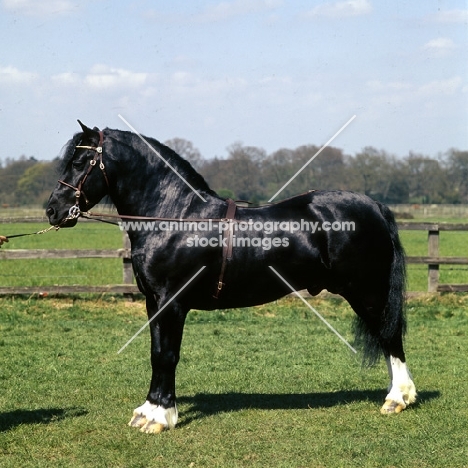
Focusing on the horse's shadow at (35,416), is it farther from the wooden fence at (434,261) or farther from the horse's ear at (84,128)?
the wooden fence at (434,261)

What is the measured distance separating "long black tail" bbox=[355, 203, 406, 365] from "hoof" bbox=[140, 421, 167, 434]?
2.05 m

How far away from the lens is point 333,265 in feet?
19.1

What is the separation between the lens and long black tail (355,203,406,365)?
5879mm

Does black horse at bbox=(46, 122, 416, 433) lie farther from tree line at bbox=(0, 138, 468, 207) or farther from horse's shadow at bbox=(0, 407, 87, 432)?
tree line at bbox=(0, 138, 468, 207)

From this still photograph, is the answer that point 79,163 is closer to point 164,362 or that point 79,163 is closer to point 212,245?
point 212,245

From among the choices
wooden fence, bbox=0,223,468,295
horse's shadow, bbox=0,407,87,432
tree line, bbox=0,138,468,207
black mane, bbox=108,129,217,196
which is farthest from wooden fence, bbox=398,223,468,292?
tree line, bbox=0,138,468,207

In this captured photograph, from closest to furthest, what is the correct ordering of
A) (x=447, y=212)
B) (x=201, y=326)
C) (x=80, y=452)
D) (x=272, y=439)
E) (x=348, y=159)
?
(x=80, y=452) → (x=272, y=439) → (x=201, y=326) → (x=348, y=159) → (x=447, y=212)

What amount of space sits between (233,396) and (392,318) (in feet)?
5.48

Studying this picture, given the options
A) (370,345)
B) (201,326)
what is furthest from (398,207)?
(370,345)

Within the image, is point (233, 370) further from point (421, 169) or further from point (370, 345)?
point (421, 169)

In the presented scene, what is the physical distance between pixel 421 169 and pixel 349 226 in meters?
45.8

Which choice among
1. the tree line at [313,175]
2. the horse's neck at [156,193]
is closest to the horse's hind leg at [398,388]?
the horse's neck at [156,193]

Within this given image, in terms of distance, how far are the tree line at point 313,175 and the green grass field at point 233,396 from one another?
1547 cm

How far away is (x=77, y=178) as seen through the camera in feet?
17.8
